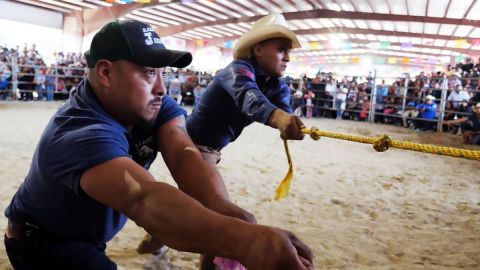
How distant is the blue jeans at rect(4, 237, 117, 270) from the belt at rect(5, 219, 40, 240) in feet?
0.08

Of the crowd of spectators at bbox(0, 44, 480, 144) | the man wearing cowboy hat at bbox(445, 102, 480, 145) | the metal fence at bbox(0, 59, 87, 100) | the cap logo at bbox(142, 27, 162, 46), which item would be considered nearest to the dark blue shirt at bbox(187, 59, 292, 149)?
the cap logo at bbox(142, 27, 162, 46)

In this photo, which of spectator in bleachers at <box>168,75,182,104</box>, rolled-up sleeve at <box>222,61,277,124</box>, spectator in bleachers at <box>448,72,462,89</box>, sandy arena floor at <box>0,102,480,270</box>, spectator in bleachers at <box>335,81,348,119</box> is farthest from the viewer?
spectator in bleachers at <box>168,75,182,104</box>

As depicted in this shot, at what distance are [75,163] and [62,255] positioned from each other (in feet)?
1.62

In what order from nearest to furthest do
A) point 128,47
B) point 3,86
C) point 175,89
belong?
1. point 128,47
2. point 3,86
3. point 175,89

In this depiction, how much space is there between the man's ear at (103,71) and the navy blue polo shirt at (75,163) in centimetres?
8

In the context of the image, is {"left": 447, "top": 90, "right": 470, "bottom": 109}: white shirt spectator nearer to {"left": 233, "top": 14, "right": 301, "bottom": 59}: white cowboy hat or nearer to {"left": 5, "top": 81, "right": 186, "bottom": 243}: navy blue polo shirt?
{"left": 233, "top": 14, "right": 301, "bottom": 59}: white cowboy hat

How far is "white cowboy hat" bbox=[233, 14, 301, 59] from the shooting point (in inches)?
97.3

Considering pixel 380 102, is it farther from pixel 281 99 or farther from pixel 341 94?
pixel 281 99

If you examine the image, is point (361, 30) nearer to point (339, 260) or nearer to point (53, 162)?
point (339, 260)

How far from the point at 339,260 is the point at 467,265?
2.76 feet

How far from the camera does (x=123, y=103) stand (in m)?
1.34

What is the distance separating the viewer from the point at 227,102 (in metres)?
2.59

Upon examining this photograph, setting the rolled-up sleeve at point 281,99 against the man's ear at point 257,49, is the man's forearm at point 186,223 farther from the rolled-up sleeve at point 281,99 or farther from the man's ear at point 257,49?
the rolled-up sleeve at point 281,99

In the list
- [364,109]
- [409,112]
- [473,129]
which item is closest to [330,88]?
[364,109]
